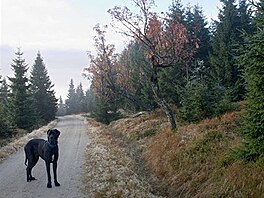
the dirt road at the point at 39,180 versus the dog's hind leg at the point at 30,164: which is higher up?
the dog's hind leg at the point at 30,164

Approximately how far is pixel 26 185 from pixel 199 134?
7.33 m

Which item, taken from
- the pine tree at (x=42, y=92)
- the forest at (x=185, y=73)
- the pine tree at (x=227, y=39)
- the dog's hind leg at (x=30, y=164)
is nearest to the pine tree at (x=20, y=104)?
the forest at (x=185, y=73)

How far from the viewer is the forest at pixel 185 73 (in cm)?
957

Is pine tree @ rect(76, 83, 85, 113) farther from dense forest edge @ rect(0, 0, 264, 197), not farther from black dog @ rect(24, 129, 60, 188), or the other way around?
black dog @ rect(24, 129, 60, 188)

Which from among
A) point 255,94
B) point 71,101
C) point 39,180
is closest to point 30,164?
point 39,180

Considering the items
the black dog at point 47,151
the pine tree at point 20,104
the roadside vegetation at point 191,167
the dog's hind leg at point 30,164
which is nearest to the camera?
the roadside vegetation at point 191,167

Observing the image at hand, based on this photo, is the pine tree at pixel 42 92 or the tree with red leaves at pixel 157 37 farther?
the pine tree at pixel 42 92

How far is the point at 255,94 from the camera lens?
955cm

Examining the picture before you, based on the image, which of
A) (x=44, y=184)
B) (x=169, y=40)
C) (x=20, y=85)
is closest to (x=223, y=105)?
(x=169, y=40)

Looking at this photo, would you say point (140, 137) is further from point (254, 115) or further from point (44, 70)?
point (44, 70)

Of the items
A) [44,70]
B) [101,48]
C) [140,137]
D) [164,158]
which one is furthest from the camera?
[44,70]

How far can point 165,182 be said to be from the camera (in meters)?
11.7

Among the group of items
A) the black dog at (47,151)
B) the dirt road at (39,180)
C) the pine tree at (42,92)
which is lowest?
the dirt road at (39,180)

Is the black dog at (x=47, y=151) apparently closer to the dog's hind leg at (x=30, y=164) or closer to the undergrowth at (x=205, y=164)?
the dog's hind leg at (x=30, y=164)
